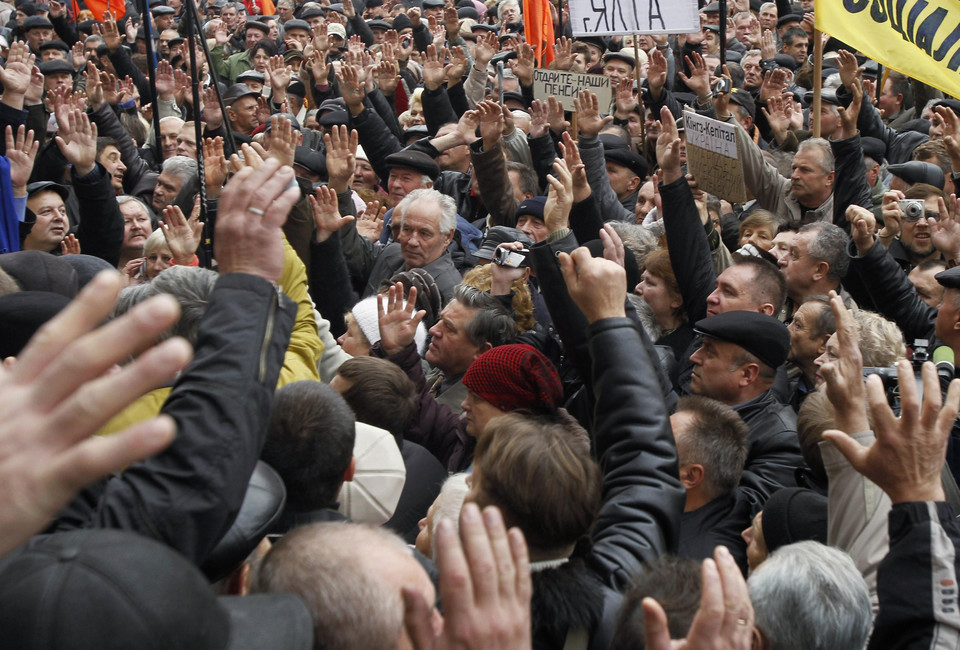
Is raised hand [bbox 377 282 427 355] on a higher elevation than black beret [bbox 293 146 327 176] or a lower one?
higher

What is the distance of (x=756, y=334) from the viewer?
12.8 feet

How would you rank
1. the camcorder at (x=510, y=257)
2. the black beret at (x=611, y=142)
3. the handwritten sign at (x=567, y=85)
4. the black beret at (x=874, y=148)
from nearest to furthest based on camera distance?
the camcorder at (x=510, y=257) → the black beret at (x=874, y=148) → the handwritten sign at (x=567, y=85) → the black beret at (x=611, y=142)

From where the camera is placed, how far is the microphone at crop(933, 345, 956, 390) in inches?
133

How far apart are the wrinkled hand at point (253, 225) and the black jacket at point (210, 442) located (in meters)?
0.07

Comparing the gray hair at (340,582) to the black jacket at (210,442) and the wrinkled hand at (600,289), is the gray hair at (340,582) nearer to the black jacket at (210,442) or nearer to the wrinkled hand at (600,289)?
the black jacket at (210,442)

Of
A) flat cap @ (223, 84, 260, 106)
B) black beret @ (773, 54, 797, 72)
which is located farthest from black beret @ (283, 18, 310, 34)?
black beret @ (773, 54, 797, 72)

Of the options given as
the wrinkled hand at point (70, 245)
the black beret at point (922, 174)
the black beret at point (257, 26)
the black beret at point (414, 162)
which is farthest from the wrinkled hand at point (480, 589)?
the black beret at point (257, 26)

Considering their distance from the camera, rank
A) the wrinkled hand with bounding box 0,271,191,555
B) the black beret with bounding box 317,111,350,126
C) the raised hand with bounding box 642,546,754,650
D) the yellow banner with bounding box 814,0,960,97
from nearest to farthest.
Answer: the wrinkled hand with bounding box 0,271,191,555, the raised hand with bounding box 642,546,754,650, the yellow banner with bounding box 814,0,960,97, the black beret with bounding box 317,111,350,126

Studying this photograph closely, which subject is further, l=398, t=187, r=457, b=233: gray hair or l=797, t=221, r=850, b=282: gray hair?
l=398, t=187, r=457, b=233: gray hair

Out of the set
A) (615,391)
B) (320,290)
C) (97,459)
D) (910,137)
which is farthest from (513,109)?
(97,459)

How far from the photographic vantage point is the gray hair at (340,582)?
1623 mm

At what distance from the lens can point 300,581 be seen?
1.69 meters

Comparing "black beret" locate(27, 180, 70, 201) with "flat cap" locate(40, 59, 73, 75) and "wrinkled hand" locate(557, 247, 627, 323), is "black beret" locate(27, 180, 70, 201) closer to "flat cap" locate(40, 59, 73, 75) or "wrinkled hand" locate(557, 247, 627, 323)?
"wrinkled hand" locate(557, 247, 627, 323)

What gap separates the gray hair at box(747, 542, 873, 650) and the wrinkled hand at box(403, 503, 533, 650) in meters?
0.80
